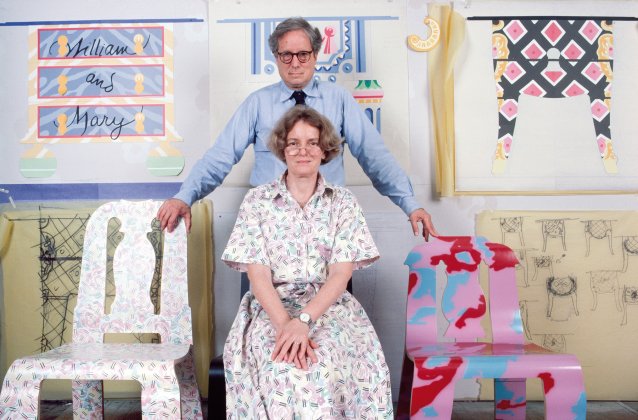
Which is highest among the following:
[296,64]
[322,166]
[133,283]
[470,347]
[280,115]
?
[296,64]

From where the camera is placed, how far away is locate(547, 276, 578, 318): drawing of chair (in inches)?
112

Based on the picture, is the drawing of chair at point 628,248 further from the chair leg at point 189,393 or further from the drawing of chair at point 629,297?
the chair leg at point 189,393

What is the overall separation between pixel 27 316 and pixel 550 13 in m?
3.01

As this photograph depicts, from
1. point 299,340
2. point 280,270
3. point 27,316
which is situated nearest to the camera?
point 299,340

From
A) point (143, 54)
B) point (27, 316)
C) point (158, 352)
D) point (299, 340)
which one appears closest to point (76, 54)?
point (143, 54)

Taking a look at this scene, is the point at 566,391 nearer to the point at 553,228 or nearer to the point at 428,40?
the point at 553,228

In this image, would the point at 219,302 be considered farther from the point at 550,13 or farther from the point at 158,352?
the point at 550,13

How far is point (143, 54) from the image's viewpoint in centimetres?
289

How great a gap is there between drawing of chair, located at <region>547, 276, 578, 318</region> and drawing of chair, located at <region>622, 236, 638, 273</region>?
27 centimetres

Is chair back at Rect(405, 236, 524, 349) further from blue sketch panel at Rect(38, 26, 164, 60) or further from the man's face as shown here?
blue sketch panel at Rect(38, 26, 164, 60)

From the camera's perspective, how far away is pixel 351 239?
1.88 metres

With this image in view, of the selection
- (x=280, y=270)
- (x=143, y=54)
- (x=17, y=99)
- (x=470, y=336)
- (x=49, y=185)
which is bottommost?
(x=470, y=336)

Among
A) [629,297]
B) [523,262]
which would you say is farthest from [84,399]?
[629,297]

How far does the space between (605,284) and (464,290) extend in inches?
39.2
